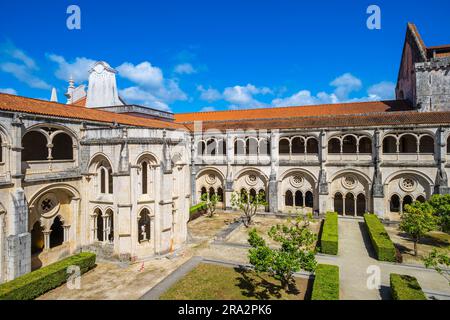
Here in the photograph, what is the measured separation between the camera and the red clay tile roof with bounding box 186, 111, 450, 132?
96.3 feet

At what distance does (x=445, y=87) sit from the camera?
32750mm

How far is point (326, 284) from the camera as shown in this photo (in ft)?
47.6

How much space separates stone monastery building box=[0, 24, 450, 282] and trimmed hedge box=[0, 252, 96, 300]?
6.71ft

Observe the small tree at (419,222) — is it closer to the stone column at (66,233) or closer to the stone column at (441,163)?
the stone column at (441,163)

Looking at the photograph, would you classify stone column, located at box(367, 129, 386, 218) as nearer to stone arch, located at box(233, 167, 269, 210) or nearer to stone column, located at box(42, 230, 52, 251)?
stone arch, located at box(233, 167, 269, 210)

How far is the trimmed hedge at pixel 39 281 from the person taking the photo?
1407cm

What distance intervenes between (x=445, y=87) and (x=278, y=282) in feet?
108

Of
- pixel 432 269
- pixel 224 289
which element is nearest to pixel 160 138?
pixel 224 289

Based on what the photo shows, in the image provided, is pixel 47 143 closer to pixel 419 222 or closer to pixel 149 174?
pixel 149 174

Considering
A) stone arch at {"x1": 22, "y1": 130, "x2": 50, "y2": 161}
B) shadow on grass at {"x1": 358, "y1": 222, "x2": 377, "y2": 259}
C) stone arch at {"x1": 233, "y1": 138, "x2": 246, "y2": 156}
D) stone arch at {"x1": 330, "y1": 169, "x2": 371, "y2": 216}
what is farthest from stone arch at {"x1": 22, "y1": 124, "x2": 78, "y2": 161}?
stone arch at {"x1": 330, "y1": 169, "x2": 371, "y2": 216}

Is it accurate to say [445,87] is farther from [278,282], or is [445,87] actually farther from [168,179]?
[168,179]

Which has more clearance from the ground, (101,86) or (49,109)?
(101,86)

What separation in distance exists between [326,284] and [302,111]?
31.0 meters

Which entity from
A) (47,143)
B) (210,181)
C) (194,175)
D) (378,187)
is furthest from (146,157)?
(378,187)
